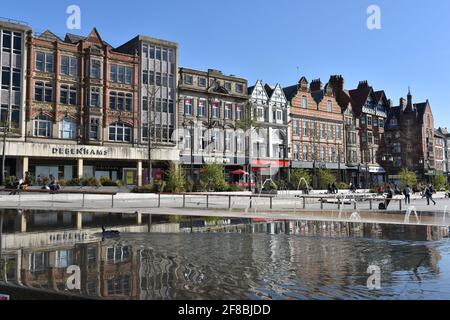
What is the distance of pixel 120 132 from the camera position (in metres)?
49.4

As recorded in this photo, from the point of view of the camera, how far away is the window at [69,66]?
45969 millimetres

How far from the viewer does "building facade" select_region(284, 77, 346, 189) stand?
6469 cm

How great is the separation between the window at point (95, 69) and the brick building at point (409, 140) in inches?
2240

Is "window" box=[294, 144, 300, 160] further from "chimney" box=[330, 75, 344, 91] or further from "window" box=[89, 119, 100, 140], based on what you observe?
"window" box=[89, 119, 100, 140]

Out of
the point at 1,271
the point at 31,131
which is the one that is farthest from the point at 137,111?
the point at 1,271

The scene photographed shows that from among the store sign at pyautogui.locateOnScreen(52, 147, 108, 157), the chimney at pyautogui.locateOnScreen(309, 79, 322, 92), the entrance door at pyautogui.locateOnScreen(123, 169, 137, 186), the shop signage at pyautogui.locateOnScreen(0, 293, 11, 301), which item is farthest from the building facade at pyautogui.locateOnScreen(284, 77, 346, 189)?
the shop signage at pyautogui.locateOnScreen(0, 293, 11, 301)

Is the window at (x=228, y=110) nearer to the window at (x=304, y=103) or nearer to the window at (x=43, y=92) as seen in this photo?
the window at (x=304, y=103)

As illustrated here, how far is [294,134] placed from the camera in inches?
2530

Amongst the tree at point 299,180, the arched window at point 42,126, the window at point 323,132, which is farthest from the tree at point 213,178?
the window at point 323,132

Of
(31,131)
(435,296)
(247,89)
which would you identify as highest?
(247,89)

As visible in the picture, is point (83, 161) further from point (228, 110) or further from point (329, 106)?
point (329, 106)

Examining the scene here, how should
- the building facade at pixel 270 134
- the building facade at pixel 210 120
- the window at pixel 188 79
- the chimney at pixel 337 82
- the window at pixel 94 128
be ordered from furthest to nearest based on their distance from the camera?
the chimney at pixel 337 82
the building facade at pixel 270 134
the window at pixel 188 79
the building facade at pixel 210 120
the window at pixel 94 128
